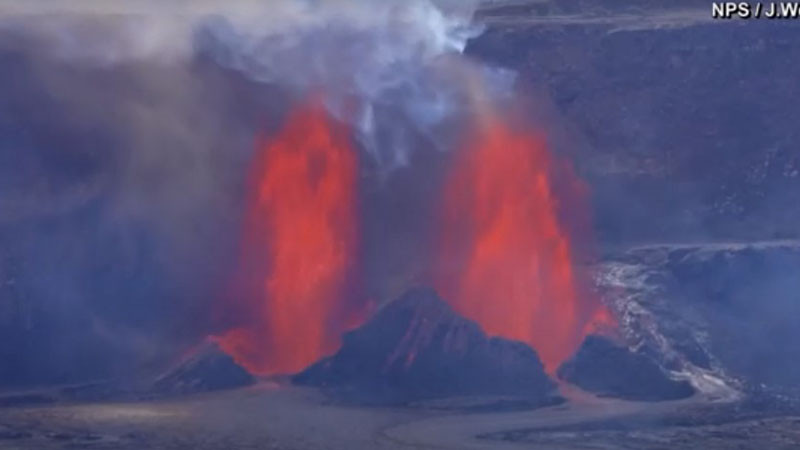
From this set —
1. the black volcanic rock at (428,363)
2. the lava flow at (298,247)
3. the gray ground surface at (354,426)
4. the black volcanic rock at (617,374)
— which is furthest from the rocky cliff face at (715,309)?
the lava flow at (298,247)

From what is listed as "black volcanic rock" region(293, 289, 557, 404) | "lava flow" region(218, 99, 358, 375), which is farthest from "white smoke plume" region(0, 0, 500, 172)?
"black volcanic rock" region(293, 289, 557, 404)

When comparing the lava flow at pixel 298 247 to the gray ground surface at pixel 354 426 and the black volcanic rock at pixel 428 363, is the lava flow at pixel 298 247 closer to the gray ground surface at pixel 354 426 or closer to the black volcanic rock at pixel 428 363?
the black volcanic rock at pixel 428 363

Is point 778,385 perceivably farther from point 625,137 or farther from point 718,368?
point 625,137

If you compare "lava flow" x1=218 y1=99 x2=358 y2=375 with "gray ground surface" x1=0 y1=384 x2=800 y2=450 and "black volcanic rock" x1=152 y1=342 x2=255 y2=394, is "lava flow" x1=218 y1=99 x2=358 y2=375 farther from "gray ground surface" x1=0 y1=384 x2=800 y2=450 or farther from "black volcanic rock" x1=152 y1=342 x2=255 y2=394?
"gray ground surface" x1=0 y1=384 x2=800 y2=450

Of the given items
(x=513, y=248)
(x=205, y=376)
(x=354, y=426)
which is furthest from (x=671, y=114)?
(x=354, y=426)

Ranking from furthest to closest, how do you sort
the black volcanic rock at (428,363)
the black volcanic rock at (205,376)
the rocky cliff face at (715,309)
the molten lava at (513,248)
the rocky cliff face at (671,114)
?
the rocky cliff face at (671,114), the molten lava at (513,248), the rocky cliff face at (715,309), the black volcanic rock at (428,363), the black volcanic rock at (205,376)

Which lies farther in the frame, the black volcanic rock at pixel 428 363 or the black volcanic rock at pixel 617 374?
the black volcanic rock at pixel 617 374
